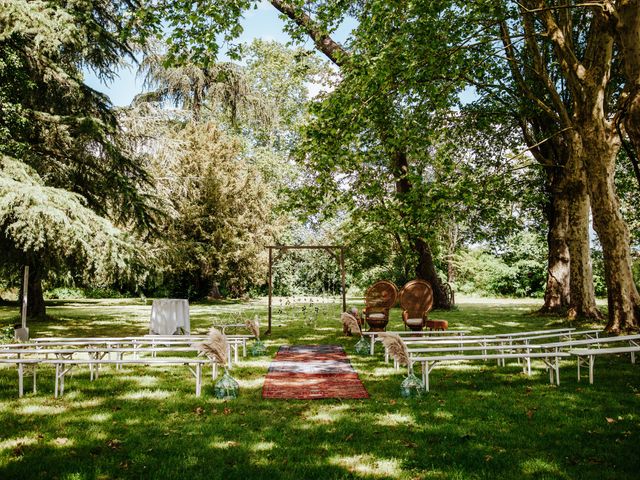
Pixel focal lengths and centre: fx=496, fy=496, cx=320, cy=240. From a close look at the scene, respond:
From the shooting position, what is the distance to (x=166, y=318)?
1173 centimetres

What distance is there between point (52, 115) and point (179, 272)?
17195mm

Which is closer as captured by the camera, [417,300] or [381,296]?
[417,300]

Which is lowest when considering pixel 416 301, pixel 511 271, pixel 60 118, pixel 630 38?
pixel 416 301

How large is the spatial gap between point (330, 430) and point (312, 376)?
9.22 feet

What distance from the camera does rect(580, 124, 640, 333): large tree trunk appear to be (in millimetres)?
10062

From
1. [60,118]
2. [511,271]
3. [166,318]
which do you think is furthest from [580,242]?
[511,271]

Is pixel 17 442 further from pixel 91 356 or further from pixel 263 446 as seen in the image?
pixel 91 356

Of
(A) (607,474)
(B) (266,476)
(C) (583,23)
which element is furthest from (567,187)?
(B) (266,476)

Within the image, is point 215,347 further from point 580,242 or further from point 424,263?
point 424,263

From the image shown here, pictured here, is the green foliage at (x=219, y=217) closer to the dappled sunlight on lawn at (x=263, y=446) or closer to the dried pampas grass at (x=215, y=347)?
the dried pampas grass at (x=215, y=347)

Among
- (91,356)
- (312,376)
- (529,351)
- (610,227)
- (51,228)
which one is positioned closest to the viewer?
(91,356)

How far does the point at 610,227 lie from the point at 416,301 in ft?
15.9

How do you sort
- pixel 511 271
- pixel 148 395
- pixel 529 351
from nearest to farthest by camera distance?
1. pixel 148 395
2. pixel 529 351
3. pixel 511 271

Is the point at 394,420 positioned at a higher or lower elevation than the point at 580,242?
lower
